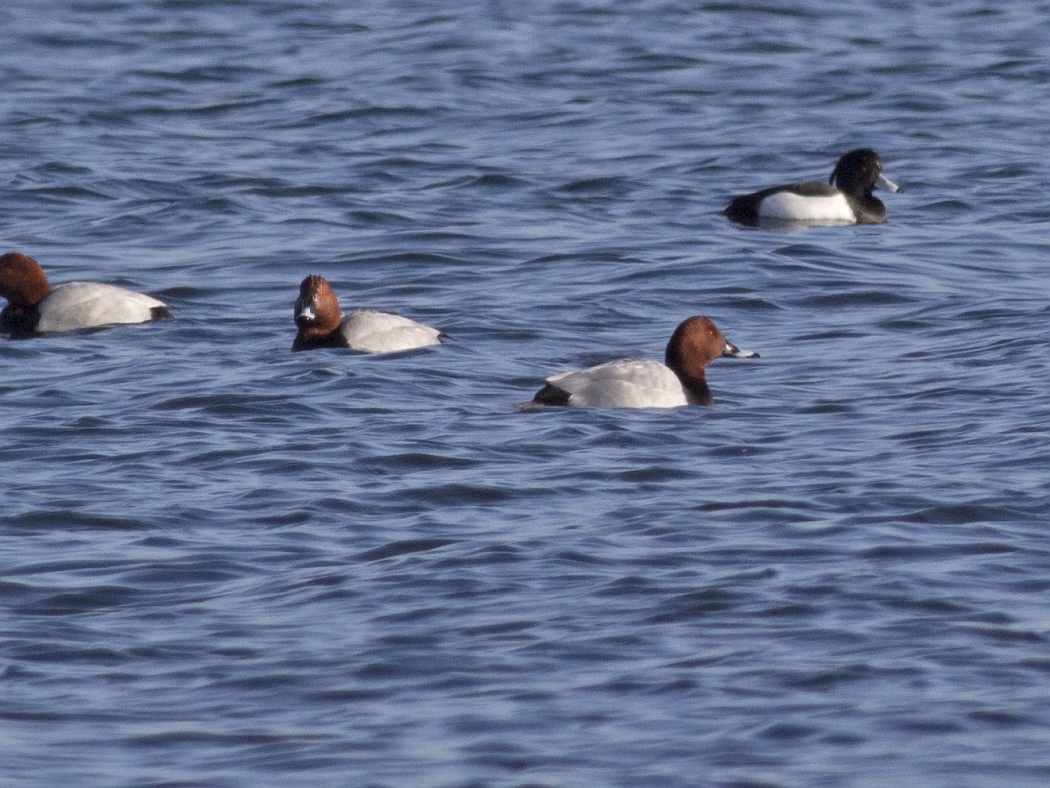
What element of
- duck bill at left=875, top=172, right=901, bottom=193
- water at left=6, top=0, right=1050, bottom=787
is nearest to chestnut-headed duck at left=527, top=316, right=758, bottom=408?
water at left=6, top=0, right=1050, bottom=787

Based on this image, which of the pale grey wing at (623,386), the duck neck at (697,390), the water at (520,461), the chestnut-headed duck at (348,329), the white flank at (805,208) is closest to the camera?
the water at (520,461)

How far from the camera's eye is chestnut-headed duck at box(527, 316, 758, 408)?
10.7 meters

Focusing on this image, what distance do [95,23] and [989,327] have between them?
58.8ft

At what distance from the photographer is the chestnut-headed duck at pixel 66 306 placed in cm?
1335

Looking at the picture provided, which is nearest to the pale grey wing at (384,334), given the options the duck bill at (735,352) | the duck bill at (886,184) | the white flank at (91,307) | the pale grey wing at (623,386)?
the white flank at (91,307)

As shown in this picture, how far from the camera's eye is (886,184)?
18.4m

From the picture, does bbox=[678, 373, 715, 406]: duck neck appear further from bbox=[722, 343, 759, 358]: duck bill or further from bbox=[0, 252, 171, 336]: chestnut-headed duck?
bbox=[0, 252, 171, 336]: chestnut-headed duck

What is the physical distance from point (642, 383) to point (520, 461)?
1.35 m

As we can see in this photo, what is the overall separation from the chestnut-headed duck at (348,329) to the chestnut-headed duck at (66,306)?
4.58ft

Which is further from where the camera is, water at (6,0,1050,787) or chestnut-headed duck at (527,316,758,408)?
chestnut-headed duck at (527,316,758,408)

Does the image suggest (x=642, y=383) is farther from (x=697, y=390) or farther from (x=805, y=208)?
(x=805, y=208)

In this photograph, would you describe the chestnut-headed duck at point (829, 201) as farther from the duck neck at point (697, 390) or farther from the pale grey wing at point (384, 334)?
the duck neck at point (697, 390)

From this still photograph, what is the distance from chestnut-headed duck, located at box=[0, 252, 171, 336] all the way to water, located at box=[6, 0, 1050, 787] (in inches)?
6.0

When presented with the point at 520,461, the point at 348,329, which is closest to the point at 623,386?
the point at 520,461
